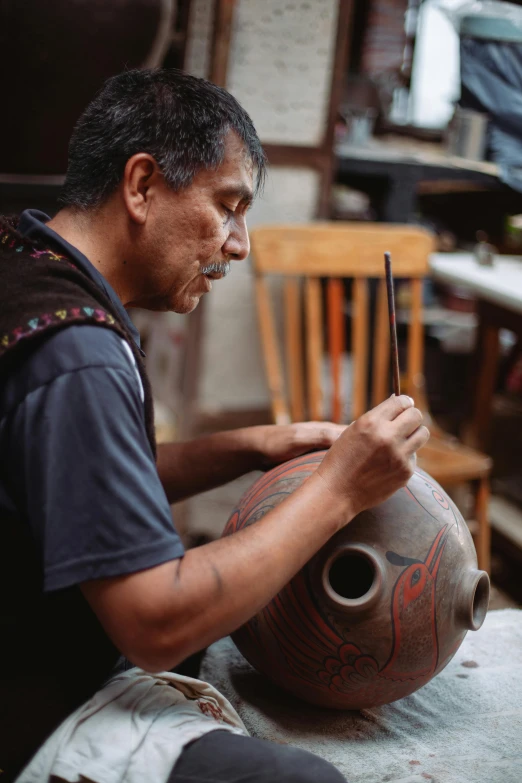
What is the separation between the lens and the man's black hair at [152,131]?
4.78 ft

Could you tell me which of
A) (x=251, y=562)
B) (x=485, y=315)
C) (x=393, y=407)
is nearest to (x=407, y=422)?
(x=393, y=407)

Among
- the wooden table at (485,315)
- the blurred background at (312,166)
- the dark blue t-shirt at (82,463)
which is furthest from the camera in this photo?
the wooden table at (485,315)

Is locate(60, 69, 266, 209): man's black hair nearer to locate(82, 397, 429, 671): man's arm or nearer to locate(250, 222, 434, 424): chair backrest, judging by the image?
locate(82, 397, 429, 671): man's arm

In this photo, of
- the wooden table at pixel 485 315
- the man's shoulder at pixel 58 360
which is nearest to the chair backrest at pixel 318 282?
the wooden table at pixel 485 315

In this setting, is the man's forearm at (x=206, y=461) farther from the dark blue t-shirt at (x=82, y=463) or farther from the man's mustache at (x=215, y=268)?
the dark blue t-shirt at (x=82, y=463)

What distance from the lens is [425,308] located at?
6223mm

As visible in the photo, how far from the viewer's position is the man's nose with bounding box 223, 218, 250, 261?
1.60 m

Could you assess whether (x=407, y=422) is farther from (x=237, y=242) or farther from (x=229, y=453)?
(x=229, y=453)

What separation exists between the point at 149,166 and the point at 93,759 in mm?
985

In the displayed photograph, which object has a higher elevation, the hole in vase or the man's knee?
the hole in vase

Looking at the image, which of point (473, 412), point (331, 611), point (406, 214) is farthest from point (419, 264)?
point (331, 611)

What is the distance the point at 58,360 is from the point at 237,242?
19.3 inches

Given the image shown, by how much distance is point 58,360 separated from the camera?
4.15 ft

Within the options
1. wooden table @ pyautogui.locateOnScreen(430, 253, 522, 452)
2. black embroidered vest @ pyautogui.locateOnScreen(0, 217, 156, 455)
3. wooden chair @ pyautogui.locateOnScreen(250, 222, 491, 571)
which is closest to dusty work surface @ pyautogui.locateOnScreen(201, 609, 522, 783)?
black embroidered vest @ pyautogui.locateOnScreen(0, 217, 156, 455)
